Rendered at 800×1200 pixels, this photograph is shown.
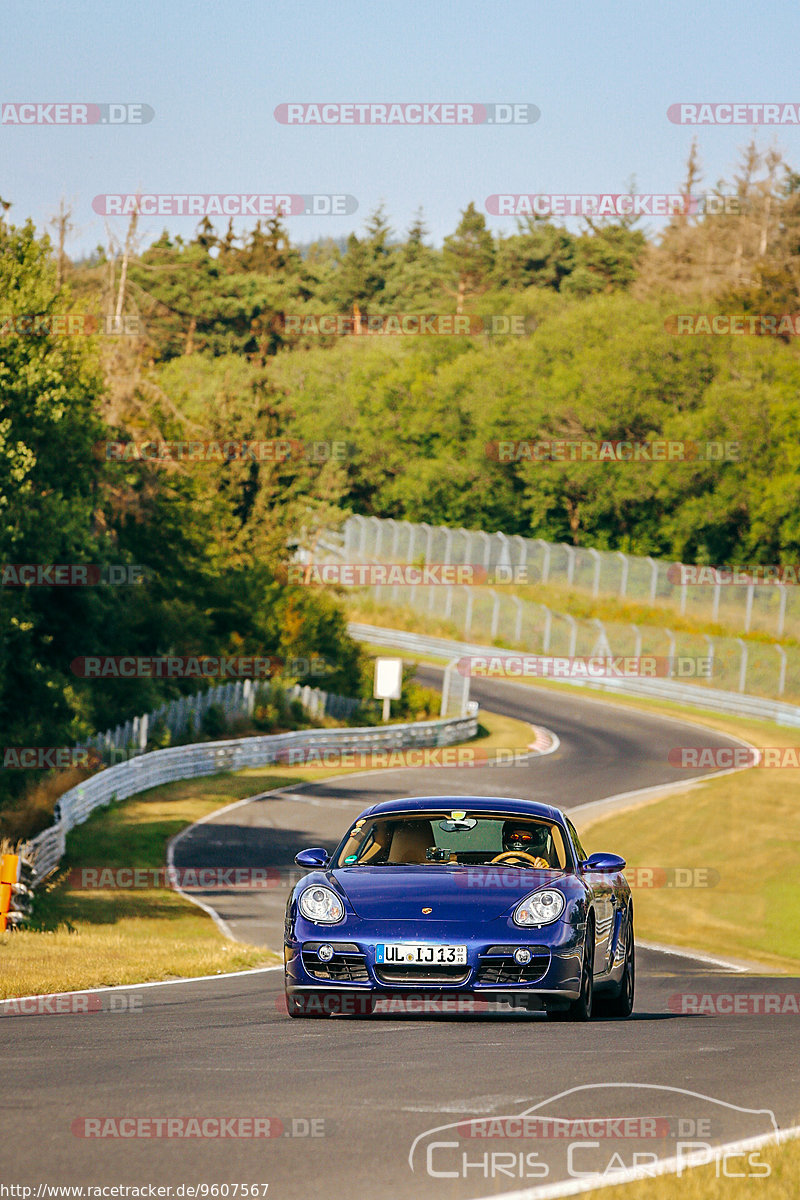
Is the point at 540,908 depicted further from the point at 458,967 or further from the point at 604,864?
the point at 604,864

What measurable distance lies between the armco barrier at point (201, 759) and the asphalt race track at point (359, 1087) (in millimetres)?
15020

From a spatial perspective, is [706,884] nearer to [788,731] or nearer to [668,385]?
[788,731]

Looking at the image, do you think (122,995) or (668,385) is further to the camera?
(668,385)

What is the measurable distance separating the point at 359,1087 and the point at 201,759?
35875 mm

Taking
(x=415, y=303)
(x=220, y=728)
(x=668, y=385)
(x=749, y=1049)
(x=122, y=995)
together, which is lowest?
(x=220, y=728)

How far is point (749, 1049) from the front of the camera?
31.9 feet

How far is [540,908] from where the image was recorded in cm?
981

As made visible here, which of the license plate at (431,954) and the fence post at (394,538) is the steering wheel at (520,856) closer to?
the license plate at (431,954)

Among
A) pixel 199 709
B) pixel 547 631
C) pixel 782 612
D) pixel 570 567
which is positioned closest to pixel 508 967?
pixel 199 709

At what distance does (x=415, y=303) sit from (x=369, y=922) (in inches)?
4917

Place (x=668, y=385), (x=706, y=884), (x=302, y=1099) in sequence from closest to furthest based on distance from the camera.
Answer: (x=302, y=1099)
(x=706, y=884)
(x=668, y=385)

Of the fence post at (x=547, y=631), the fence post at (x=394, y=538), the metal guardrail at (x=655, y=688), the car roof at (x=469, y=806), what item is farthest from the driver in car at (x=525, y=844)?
the fence post at (x=394, y=538)

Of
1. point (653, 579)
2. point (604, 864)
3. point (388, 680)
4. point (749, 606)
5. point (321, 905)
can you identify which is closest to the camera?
point (321, 905)

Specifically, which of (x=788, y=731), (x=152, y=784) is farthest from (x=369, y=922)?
(x=788, y=731)
